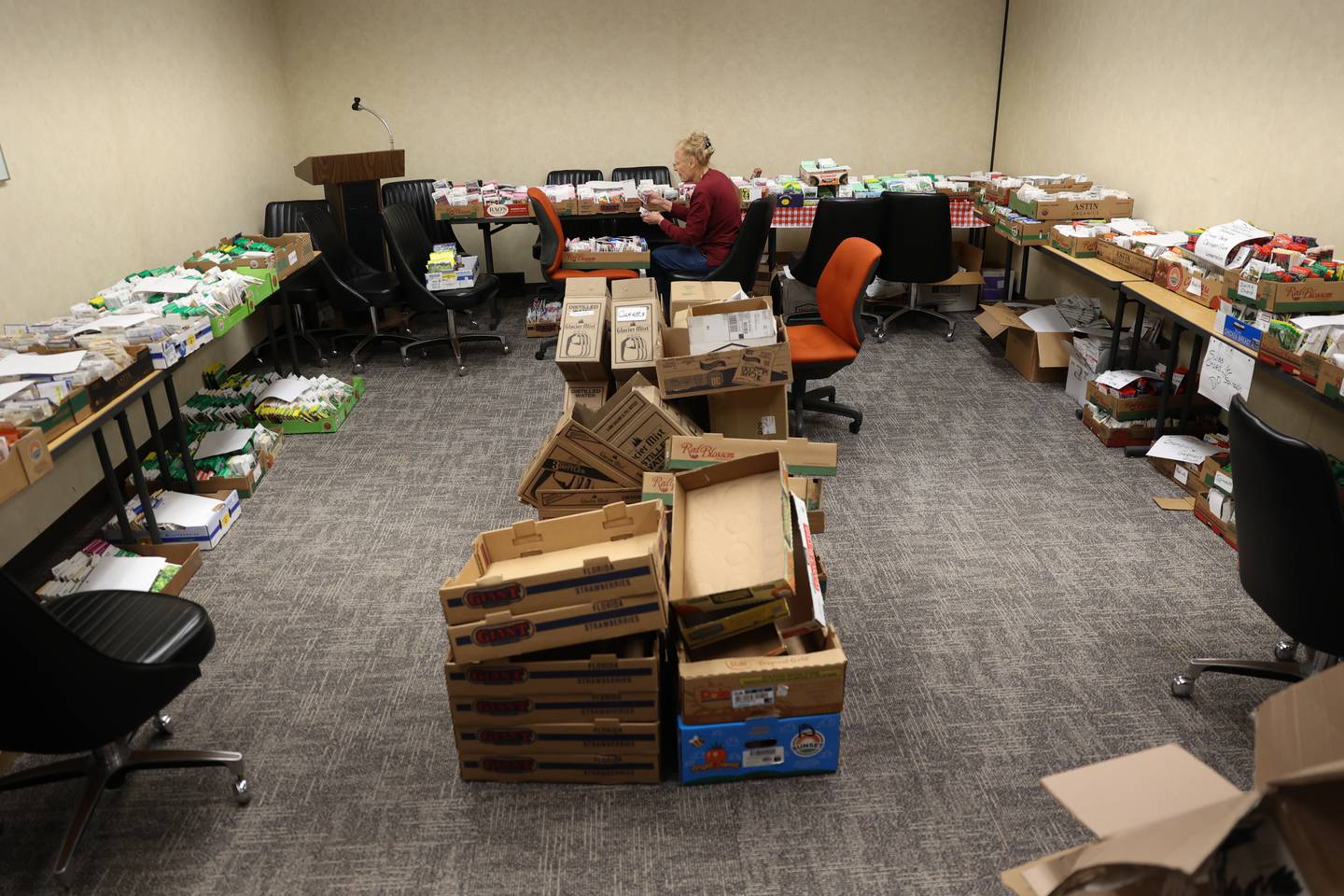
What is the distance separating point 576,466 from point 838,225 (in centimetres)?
320

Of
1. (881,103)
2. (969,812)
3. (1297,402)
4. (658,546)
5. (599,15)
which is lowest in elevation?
(969,812)

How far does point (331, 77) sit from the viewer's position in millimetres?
7121

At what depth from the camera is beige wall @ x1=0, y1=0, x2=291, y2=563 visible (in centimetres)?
374

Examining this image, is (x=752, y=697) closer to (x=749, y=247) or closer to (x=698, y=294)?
(x=698, y=294)

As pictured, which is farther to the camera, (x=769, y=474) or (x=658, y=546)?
(x=769, y=474)

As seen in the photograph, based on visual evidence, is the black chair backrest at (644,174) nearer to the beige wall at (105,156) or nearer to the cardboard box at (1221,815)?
the beige wall at (105,156)

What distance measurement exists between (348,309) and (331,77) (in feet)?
8.40

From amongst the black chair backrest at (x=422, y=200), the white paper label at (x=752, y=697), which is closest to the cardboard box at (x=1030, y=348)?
the white paper label at (x=752, y=697)

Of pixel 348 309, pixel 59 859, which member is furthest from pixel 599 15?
pixel 59 859

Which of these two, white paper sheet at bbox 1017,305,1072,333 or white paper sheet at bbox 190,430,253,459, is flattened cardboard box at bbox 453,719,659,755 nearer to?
white paper sheet at bbox 190,430,253,459

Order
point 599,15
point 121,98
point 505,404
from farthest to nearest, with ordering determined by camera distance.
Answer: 1. point 599,15
2. point 505,404
3. point 121,98

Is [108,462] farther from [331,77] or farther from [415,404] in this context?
[331,77]

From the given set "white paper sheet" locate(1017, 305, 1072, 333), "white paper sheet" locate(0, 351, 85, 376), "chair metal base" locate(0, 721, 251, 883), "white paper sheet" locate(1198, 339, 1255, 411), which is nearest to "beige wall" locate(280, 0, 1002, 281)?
"white paper sheet" locate(1017, 305, 1072, 333)

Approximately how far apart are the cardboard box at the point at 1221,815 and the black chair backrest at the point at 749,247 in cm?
406
